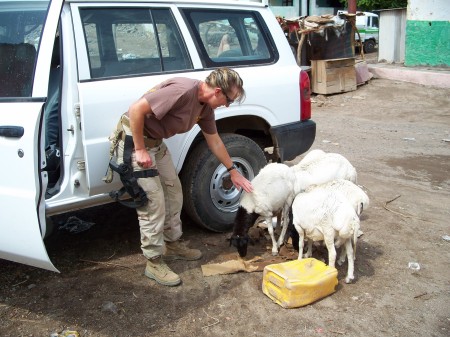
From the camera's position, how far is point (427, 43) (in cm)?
1379

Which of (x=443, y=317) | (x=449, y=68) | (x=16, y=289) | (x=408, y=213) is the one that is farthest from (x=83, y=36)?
(x=449, y=68)

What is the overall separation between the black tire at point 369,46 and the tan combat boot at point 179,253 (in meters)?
21.3

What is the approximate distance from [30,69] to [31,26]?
0.54 m

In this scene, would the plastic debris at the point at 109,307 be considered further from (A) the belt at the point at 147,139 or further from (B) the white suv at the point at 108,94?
(A) the belt at the point at 147,139

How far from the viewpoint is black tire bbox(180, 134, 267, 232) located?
13.9 ft

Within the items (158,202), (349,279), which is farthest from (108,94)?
(349,279)

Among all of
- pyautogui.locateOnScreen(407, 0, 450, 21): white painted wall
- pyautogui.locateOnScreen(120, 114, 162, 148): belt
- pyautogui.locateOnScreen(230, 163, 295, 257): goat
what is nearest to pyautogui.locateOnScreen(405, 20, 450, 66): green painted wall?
pyautogui.locateOnScreen(407, 0, 450, 21): white painted wall

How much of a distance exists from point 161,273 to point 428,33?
1281cm

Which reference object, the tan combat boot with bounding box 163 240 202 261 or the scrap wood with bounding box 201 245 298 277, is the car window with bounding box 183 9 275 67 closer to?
the tan combat boot with bounding box 163 240 202 261

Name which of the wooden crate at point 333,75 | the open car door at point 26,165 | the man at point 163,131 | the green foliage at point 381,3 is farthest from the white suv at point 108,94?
the green foliage at point 381,3

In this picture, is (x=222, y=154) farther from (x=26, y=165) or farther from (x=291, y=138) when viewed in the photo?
(x=26, y=165)

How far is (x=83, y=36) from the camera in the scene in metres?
3.45

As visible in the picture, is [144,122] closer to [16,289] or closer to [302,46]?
[16,289]

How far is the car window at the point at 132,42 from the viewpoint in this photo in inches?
140
